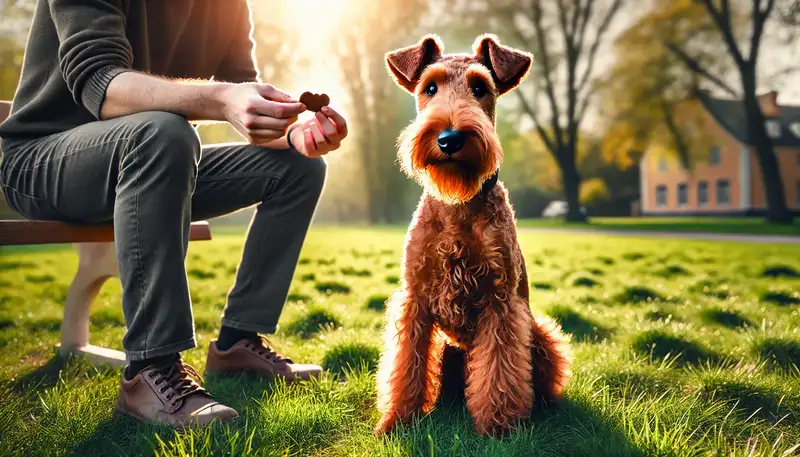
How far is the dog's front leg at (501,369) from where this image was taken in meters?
1.93

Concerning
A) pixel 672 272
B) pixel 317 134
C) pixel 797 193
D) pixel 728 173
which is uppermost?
pixel 728 173

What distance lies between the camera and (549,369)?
2.18 metres

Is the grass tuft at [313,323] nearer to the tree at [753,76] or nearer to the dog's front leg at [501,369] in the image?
the dog's front leg at [501,369]

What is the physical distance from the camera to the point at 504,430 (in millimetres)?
1882

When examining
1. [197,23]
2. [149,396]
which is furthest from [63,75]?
[149,396]

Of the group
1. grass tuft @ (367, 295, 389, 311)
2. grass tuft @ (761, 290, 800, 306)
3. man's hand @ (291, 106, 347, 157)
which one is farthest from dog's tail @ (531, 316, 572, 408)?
grass tuft @ (761, 290, 800, 306)

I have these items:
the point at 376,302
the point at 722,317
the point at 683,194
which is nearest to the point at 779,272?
the point at 722,317

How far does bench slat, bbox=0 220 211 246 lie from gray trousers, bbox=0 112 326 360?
5cm

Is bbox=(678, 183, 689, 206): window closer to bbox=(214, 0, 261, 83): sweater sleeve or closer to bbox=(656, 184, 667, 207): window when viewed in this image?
bbox=(656, 184, 667, 207): window

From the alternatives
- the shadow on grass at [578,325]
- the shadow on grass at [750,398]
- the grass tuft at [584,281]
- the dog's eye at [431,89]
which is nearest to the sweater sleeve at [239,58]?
the dog's eye at [431,89]

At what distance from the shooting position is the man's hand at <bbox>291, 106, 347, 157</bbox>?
208 centimetres

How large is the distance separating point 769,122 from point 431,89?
3764 cm

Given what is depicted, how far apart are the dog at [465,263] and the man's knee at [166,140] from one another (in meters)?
0.78

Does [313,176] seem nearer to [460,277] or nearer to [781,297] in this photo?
[460,277]
